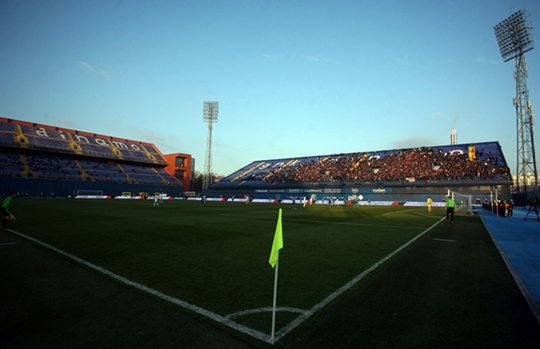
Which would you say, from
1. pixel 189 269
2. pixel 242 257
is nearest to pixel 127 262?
pixel 189 269

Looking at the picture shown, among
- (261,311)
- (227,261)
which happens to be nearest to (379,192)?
(227,261)

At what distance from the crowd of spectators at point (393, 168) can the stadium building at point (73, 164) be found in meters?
26.8

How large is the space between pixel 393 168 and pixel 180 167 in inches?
2300

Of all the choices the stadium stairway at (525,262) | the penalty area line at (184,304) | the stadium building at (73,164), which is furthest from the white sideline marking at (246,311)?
the stadium building at (73,164)

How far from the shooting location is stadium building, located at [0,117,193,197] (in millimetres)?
53750

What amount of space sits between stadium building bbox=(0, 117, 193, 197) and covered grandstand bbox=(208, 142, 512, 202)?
18454mm

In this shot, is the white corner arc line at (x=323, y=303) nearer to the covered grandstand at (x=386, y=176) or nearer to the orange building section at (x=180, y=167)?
the covered grandstand at (x=386, y=176)

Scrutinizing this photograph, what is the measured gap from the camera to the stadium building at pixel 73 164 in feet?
176

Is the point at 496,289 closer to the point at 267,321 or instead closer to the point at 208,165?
the point at 267,321

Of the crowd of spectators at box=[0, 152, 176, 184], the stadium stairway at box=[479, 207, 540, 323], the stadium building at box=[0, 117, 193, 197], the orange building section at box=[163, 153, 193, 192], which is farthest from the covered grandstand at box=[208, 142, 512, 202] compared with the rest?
the stadium stairway at box=[479, 207, 540, 323]

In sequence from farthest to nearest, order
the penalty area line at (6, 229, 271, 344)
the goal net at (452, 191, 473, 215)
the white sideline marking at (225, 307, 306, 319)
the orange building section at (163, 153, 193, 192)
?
the orange building section at (163, 153, 193, 192) < the goal net at (452, 191, 473, 215) < the white sideline marking at (225, 307, 306, 319) < the penalty area line at (6, 229, 271, 344)

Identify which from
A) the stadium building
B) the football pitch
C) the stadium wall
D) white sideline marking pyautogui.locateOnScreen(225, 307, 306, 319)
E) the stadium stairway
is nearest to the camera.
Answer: white sideline marking pyautogui.locateOnScreen(225, 307, 306, 319)

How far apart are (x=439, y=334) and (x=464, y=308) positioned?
48.0 inches

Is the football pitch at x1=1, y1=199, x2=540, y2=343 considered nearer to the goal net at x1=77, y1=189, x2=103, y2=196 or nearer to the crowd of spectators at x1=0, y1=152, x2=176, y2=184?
the goal net at x1=77, y1=189, x2=103, y2=196
